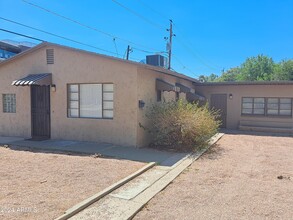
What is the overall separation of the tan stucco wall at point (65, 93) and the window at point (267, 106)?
9.53 m

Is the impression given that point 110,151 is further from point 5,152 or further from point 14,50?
point 14,50

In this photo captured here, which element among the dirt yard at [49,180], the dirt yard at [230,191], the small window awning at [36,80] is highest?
the small window awning at [36,80]

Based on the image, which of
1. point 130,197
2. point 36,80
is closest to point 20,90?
point 36,80

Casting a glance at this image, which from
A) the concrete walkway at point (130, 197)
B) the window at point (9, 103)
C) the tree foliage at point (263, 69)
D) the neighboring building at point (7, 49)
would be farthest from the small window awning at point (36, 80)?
the tree foliage at point (263, 69)

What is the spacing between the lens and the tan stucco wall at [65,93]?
941cm

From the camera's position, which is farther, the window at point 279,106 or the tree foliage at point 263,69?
the tree foliage at point 263,69

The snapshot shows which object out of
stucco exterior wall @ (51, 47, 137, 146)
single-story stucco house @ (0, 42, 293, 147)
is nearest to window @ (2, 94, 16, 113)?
single-story stucco house @ (0, 42, 293, 147)

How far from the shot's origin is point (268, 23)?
21391 millimetres

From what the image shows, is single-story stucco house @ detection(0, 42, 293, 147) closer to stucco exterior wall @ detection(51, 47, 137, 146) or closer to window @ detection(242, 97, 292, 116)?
stucco exterior wall @ detection(51, 47, 137, 146)

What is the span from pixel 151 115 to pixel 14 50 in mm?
11361

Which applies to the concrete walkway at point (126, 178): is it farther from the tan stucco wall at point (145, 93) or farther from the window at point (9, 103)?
the window at point (9, 103)

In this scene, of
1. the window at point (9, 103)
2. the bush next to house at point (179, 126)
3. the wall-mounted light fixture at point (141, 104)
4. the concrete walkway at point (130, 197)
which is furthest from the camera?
the window at point (9, 103)

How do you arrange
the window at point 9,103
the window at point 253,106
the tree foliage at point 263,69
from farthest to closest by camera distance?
the tree foliage at point 263,69, the window at point 253,106, the window at point 9,103

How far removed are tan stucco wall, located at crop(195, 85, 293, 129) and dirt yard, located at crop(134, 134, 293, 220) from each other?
7.78 meters
